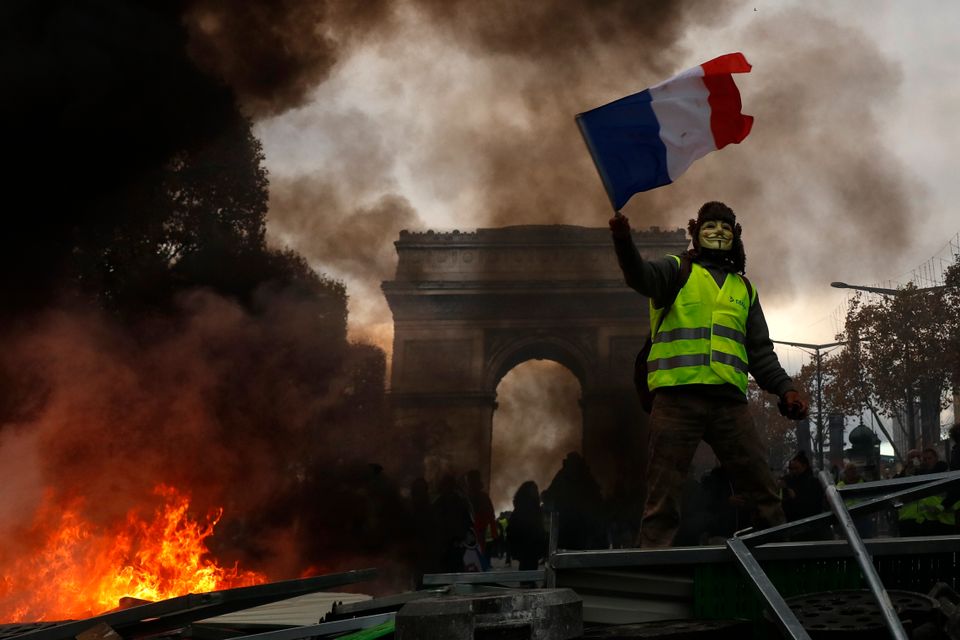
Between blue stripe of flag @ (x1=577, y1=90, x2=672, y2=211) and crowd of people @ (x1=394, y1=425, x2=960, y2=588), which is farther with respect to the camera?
crowd of people @ (x1=394, y1=425, x2=960, y2=588)

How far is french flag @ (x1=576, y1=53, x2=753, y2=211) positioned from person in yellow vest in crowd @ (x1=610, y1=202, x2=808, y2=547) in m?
0.38

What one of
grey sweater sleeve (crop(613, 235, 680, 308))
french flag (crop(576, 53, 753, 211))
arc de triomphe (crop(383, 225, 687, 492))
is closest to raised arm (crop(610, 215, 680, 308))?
grey sweater sleeve (crop(613, 235, 680, 308))

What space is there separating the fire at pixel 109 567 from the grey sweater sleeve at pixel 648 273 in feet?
17.7

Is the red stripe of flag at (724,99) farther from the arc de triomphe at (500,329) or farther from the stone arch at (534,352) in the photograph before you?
the stone arch at (534,352)

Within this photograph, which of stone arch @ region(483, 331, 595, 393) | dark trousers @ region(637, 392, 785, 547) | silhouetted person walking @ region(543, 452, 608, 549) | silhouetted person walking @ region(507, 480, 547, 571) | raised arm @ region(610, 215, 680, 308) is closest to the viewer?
raised arm @ region(610, 215, 680, 308)

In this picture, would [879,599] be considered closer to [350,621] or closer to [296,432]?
[350,621]

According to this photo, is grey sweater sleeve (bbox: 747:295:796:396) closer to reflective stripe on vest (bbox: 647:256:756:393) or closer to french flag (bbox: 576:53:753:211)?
reflective stripe on vest (bbox: 647:256:756:393)

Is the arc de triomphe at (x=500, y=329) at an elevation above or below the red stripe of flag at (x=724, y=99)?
above

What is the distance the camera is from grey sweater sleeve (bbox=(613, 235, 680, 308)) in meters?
4.08

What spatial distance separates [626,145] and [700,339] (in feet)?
2.94

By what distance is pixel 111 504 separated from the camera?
9453mm

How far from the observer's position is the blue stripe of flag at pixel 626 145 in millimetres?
4324

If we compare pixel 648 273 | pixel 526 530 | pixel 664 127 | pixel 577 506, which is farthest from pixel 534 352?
pixel 648 273

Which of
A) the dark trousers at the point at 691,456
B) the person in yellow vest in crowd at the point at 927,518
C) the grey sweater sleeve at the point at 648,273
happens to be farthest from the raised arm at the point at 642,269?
the person in yellow vest in crowd at the point at 927,518
